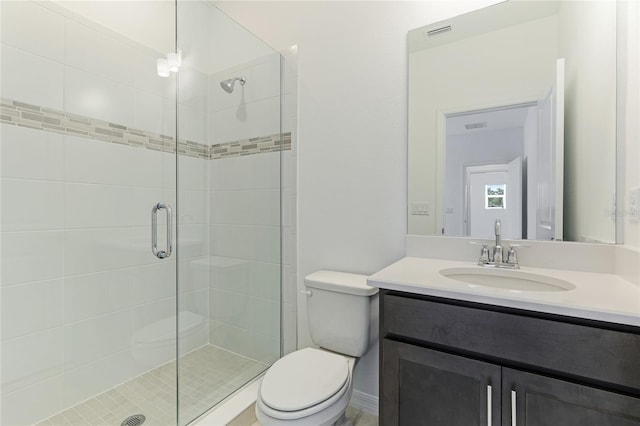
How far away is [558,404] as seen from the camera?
0.83 m

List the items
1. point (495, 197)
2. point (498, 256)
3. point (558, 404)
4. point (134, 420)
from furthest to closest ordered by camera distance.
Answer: point (134, 420), point (495, 197), point (498, 256), point (558, 404)

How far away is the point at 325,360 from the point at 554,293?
3.08 feet

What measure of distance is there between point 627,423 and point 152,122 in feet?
8.01

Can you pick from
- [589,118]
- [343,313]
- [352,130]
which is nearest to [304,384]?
[343,313]

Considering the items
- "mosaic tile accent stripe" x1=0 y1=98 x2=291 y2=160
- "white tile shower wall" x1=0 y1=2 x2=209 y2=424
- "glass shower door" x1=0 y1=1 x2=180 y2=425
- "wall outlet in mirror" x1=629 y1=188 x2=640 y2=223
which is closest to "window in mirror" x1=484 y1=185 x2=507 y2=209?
"wall outlet in mirror" x1=629 y1=188 x2=640 y2=223

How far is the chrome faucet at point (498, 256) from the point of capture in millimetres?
1292

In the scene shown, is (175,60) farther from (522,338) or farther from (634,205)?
(634,205)

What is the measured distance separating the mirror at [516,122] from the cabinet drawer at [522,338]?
58cm

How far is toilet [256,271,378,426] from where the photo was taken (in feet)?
3.70

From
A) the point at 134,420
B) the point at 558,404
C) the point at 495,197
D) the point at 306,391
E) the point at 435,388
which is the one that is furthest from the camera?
the point at 134,420

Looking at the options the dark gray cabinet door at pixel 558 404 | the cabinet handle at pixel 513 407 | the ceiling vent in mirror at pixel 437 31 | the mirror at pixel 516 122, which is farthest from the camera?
the ceiling vent in mirror at pixel 437 31

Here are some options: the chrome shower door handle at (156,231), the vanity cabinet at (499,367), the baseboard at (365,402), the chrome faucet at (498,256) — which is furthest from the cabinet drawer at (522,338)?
the chrome shower door handle at (156,231)

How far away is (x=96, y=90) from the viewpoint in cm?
168

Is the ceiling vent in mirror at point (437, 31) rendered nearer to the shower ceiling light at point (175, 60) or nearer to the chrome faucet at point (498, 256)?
the chrome faucet at point (498, 256)
